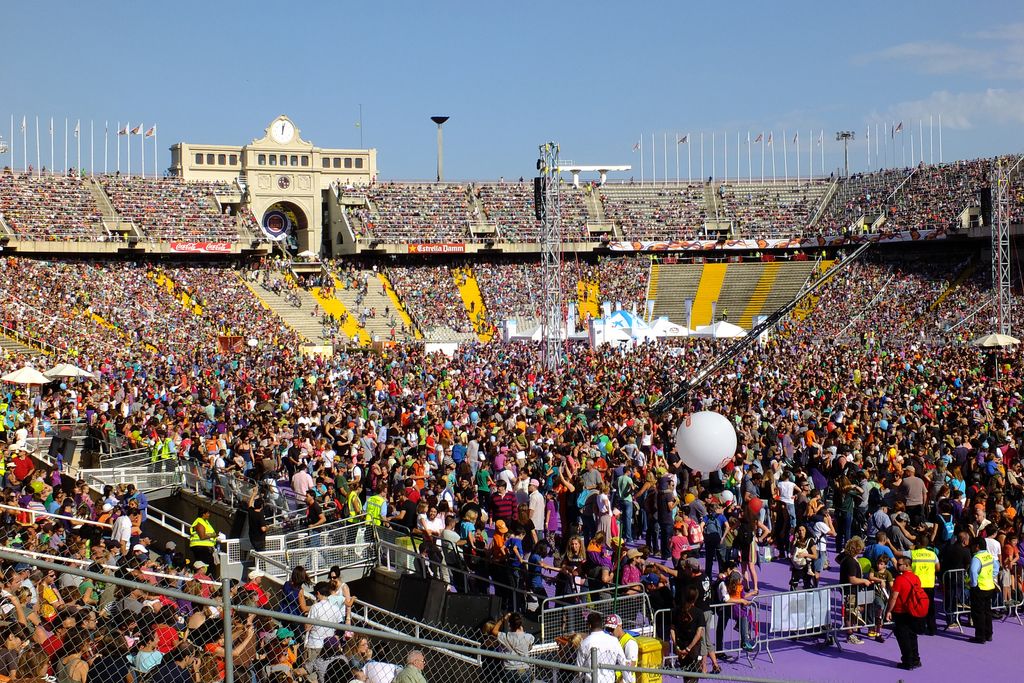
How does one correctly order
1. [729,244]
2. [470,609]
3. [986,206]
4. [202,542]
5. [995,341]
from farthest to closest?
1. [729,244]
2. [986,206]
3. [995,341]
4. [202,542]
5. [470,609]

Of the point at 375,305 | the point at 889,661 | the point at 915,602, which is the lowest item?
the point at 889,661

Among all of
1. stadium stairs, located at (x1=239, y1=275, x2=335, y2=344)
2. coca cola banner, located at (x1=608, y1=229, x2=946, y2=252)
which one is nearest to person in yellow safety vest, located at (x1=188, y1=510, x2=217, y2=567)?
stadium stairs, located at (x1=239, y1=275, x2=335, y2=344)

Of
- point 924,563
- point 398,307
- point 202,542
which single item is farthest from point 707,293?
point 924,563

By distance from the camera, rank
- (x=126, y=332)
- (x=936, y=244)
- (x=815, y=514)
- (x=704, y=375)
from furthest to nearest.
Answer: (x=936, y=244) → (x=126, y=332) → (x=704, y=375) → (x=815, y=514)

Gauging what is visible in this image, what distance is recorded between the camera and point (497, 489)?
1345 centimetres

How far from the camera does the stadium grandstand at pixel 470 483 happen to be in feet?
26.9

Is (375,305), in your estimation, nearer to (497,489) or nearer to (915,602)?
(497,489)

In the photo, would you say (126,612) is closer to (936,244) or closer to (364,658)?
(364,658)

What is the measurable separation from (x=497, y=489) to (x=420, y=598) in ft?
10.1

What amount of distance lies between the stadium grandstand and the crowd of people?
0.06 metres

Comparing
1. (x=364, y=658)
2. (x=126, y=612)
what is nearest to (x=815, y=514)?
(x=364, y=658)

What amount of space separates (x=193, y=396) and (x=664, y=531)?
13762 mm

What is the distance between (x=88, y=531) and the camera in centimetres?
1255

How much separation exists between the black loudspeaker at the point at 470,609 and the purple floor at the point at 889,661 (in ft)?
6.80
